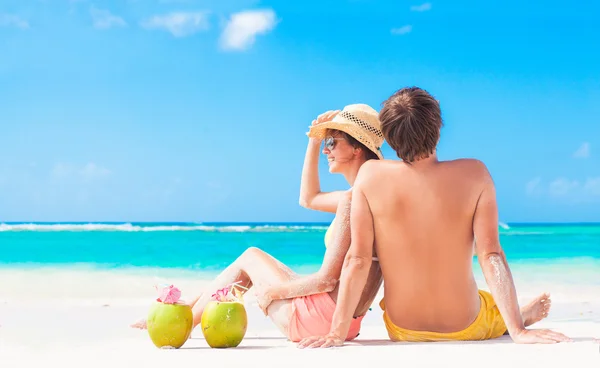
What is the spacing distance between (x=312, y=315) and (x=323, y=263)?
0.98 feet

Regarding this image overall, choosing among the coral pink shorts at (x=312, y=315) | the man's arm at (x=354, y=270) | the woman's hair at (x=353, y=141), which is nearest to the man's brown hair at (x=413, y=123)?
the man's arm at (x=354, y=270)

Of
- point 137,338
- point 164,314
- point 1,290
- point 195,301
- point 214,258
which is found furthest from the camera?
point 214,258

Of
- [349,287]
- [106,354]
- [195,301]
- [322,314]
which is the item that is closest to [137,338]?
[195,301]

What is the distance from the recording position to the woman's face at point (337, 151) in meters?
4.17

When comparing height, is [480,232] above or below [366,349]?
above

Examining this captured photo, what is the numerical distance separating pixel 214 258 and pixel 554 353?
1549 centimetres

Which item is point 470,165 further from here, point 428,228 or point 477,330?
point 477,330

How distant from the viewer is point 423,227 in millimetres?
3703

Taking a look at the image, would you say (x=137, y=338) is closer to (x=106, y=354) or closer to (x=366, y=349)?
(x=106, y=354)

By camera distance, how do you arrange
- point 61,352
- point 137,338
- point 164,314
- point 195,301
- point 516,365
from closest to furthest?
point 516,365
point 164,314
point 61,352
point 195,301
point 137,338

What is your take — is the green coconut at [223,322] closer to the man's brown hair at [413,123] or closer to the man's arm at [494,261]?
the man's brown hair at [413,123]

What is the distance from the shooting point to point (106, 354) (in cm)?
398

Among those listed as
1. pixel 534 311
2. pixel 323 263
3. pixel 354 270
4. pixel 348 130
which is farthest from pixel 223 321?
pixel 534 311

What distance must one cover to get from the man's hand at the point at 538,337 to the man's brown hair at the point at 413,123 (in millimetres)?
1034
